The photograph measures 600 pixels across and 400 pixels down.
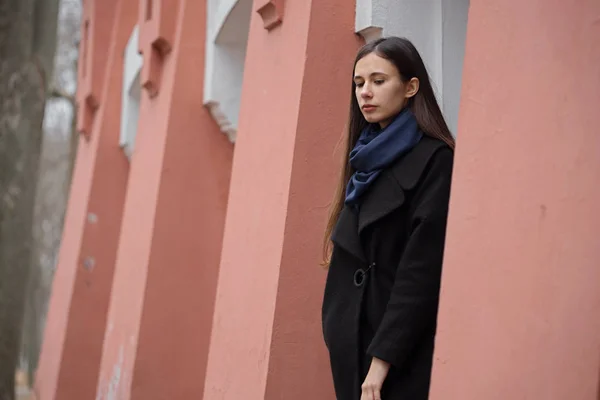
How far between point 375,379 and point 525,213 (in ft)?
2.33

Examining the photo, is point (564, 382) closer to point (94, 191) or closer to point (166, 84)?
point (166, 84)

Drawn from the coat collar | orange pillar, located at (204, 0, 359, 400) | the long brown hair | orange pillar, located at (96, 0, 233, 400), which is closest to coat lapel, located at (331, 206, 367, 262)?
the coat collar

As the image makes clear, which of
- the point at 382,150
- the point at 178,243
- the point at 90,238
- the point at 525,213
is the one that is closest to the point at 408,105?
the point at 382,150

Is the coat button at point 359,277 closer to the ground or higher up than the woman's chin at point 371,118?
closer to the ground

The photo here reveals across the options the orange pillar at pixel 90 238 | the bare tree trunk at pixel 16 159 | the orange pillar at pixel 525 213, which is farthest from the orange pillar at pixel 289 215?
the orange pillar at pixel 90 238

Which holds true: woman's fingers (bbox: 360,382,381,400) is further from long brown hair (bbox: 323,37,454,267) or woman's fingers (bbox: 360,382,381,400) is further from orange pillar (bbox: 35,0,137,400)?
orange pillar (bbox: 35,0,137,400)

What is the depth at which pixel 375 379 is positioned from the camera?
2672 mm

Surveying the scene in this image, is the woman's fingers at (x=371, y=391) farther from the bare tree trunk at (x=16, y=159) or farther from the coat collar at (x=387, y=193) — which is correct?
the bare tree trunk at (x=16, y=159)

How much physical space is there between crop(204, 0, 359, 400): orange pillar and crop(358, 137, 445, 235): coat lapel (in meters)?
1.29

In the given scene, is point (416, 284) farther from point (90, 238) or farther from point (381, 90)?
point (90, 238)

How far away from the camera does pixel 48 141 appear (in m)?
28.5

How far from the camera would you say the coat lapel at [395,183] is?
278 cm

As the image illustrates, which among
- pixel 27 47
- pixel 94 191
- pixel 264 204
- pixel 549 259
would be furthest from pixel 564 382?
pixel 94 191

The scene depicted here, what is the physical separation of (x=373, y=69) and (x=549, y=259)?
1035 mm
